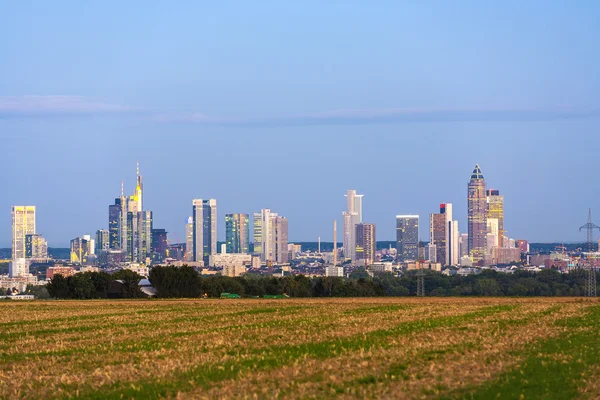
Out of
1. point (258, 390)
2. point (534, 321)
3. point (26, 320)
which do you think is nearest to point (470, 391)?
point (258, 390)

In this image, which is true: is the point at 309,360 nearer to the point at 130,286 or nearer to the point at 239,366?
the point at 239,366

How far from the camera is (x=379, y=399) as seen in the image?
2088cm

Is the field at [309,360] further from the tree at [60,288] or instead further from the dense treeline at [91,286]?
the tree at [60,288]

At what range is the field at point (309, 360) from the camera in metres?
22.5

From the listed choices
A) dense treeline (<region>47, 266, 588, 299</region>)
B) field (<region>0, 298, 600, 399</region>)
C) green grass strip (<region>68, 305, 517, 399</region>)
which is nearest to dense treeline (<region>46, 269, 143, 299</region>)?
dense treeline (<region>47, 266, 588, 299</region>)

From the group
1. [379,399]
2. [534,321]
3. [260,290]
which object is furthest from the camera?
[260,290]

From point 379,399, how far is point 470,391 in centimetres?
222

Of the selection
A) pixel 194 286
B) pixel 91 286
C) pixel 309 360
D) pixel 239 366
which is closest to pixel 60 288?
pixel 91 286

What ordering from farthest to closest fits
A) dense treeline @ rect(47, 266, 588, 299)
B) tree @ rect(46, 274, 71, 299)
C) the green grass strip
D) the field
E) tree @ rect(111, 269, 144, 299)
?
tree @ rect(46, 274, 71, 299) → dense treeline @ rect(47, 266, 588, 299) → tree @ rect(111, 269, 144, 299) → the green grass strip → the field

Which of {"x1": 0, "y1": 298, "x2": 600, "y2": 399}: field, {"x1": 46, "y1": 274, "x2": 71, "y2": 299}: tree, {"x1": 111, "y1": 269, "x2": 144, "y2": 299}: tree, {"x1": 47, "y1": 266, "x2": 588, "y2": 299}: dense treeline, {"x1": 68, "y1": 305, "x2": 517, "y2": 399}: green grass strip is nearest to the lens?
{"x1": 0, "y1": 298, "x2": 600, "y2": 399}: field

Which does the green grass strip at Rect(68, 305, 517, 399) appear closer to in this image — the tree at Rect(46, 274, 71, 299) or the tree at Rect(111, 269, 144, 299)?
the tree at Rect(111, 269, 144, 299)

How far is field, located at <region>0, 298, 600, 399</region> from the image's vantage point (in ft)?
73.8

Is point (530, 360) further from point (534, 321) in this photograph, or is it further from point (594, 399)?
point (534, 321)

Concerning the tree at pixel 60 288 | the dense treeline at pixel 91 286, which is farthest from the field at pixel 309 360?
the tree at pixel 60 288
